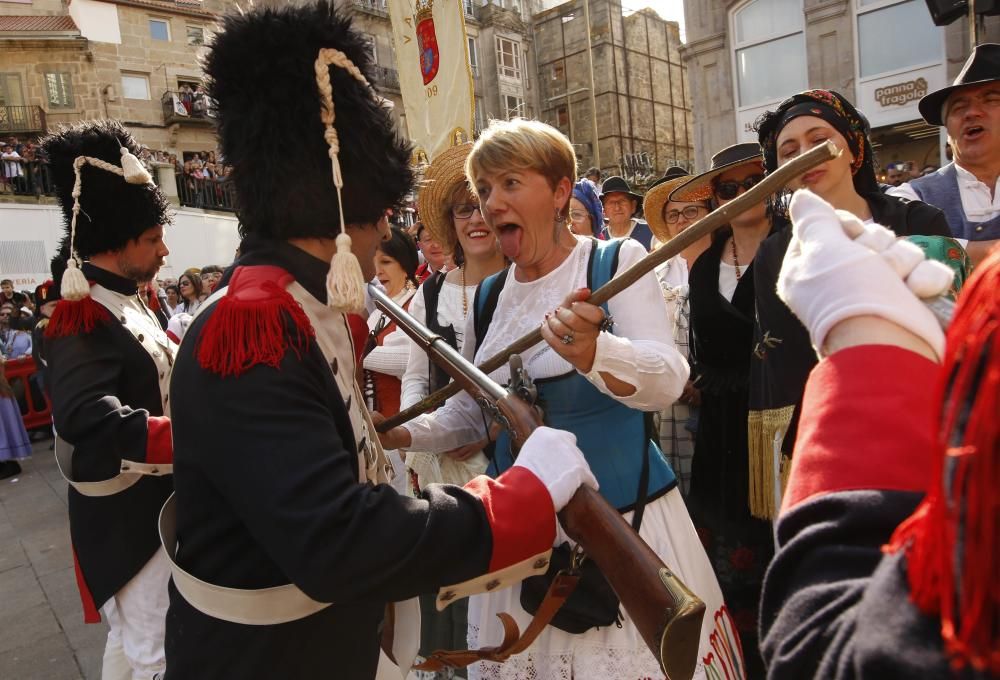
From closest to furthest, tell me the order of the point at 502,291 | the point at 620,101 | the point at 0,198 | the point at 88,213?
1. the point at 502,291
2. the point at 88,213
3. the point at 0,198
4. the point at 620,101

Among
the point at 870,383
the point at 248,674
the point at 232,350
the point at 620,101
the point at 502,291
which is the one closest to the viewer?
the point at 870,383

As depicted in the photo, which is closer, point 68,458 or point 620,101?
point 68,458

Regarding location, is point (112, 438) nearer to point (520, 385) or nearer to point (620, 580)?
point (520, 385)

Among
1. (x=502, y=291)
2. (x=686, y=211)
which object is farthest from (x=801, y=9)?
(x=502, y=291)

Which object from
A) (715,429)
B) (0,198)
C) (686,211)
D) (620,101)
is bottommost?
(715,429)

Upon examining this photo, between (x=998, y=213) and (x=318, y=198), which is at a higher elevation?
(x=318, y=198)

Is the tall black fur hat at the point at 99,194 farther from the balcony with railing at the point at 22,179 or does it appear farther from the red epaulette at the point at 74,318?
the balcony with railing at the point at 22,179

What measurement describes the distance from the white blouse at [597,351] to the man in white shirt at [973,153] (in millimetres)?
1591

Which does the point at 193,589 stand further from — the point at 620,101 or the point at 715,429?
the point at 620,101

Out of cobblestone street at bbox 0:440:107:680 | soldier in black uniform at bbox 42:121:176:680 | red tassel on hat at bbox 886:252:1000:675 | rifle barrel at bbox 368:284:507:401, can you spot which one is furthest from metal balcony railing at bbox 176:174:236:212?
red tassel on hat at bbox 886:252:1000:675

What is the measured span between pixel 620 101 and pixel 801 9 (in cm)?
2363

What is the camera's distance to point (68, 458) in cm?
251

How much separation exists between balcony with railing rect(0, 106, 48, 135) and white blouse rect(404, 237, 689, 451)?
30.0m

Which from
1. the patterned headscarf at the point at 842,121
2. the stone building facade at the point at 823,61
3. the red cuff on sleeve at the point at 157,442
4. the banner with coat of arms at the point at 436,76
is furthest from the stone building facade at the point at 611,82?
the red cuff on sleeve at the point at 157,442
